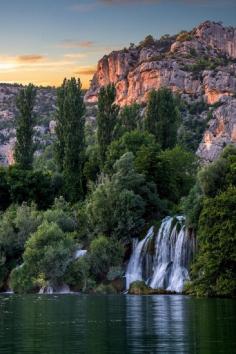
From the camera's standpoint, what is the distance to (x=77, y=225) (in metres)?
108

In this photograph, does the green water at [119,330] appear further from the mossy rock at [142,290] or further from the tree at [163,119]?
the tree at [163,119]

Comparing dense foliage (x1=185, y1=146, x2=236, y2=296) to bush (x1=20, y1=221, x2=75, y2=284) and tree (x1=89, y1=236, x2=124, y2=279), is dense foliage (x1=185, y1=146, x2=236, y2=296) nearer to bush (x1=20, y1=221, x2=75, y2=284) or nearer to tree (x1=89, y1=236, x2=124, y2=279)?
tree (x1=89, y1=236, x2=124, y2=279)

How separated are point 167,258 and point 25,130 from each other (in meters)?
52.7

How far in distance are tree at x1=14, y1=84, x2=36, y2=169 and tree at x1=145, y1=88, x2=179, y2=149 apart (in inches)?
792

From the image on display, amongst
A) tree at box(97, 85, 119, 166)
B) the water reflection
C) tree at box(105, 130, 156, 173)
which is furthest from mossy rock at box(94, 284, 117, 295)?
tree at box(97, 85, 119, 166)

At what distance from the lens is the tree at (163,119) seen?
142 meters

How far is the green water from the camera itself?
34.9m

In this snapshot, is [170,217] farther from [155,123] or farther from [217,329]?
[217,329]

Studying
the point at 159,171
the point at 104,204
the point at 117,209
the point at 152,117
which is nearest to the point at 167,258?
the point at 117,209

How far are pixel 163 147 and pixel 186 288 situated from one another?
5994cm

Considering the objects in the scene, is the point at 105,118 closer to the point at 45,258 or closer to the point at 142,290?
the point at 45,258

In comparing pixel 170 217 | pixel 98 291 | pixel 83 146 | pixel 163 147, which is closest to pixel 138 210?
pixel 170 217

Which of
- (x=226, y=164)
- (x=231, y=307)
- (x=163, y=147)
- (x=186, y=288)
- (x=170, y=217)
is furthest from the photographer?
(x=163, y=147)

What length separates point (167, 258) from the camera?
94875 mm
